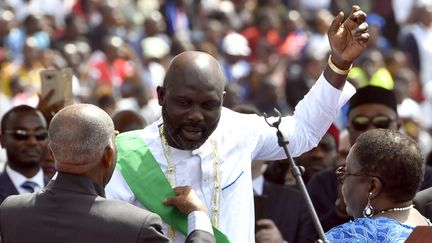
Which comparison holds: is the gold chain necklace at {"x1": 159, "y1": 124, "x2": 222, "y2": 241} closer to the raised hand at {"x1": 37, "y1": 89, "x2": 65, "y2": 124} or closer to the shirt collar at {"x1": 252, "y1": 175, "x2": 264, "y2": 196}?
the raised hand at {"x1": 37, "y1": 89, "x2": 65, "y2": 124}

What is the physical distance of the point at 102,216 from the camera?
5504 mm

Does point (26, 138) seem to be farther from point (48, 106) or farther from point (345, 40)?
point (345, 40)

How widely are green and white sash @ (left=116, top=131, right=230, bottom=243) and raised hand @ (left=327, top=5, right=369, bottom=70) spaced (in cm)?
108

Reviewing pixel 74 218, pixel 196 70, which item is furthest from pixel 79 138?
pixel 196 70

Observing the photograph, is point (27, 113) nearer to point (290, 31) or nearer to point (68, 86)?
point (68, 86)

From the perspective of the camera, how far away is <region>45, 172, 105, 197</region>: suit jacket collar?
5.59m

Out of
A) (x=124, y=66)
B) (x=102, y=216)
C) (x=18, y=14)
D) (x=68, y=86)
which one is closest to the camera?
(x=102, y=216)

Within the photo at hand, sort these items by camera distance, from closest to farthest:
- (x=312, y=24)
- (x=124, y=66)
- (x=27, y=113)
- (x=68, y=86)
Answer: (x=68, y=86)
(x=27, y=113)
(x=124, y=66)
(x=312, y=24)

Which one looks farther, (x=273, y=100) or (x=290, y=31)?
(x=290, y=31)

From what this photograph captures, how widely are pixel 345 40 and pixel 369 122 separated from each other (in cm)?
297

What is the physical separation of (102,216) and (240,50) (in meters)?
14.8

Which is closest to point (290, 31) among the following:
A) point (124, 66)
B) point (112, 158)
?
point (124, 66)

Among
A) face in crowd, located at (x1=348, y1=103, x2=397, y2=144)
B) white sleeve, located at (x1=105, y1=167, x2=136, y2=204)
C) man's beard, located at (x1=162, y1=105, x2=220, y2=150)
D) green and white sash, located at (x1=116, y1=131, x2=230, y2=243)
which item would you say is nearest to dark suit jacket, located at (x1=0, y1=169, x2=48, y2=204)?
face in crowd, located at (x1=348, y1=103, x2=397, y2=144)

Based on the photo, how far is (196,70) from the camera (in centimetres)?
626
